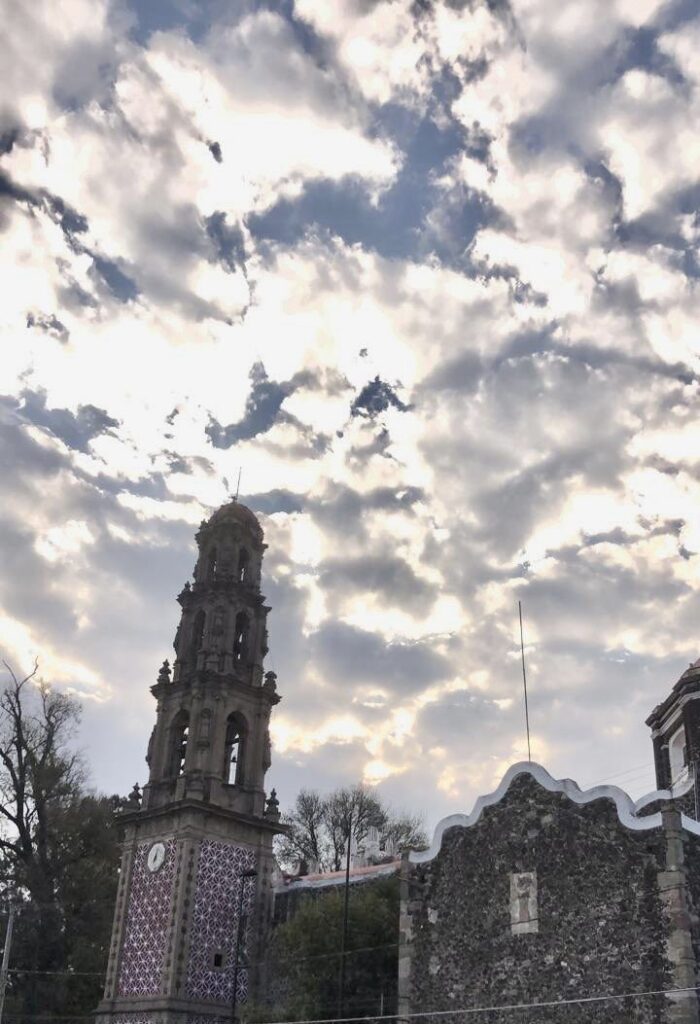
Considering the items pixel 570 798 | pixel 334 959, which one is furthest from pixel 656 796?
pixel 334 959

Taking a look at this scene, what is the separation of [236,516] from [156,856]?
1422cm

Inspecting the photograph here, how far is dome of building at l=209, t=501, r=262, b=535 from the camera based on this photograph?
42.5 metres

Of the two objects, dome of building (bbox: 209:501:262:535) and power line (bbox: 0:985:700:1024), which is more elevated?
dome of building (bbox: 209:501:262:535)

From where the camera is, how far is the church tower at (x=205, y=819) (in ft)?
109

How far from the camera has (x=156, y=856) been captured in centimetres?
3544

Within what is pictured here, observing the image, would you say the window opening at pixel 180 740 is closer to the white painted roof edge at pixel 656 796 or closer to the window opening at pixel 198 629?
the window opening at pixel 198 629

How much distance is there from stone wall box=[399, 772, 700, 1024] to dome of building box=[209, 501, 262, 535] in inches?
730

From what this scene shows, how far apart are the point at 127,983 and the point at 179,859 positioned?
14.5 feet

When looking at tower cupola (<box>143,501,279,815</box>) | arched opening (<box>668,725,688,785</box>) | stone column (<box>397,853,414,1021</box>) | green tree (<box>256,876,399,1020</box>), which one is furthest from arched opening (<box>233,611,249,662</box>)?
arched opening (<box>668,725,688,785</box>)

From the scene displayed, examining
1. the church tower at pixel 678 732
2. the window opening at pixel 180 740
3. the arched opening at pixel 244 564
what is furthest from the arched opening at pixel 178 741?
the church tower at pixel 678 732

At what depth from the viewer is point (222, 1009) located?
109 ft

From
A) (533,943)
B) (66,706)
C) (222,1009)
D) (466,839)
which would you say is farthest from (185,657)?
(533,943)

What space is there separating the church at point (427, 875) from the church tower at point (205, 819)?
2.6 inches

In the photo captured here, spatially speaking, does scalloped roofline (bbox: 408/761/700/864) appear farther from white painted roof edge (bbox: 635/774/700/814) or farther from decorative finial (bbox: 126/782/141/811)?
decorative finial (bbox: 126/782/141/811)
